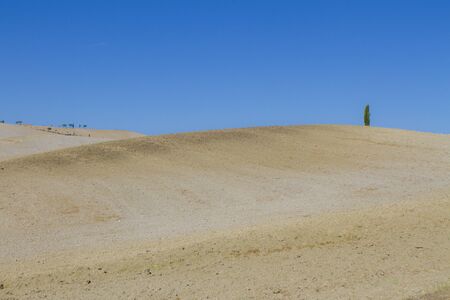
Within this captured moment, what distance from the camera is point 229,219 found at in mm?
13789

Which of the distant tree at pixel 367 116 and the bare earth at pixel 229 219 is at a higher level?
the distant tree at pixel 367 116

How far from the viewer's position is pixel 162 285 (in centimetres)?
818

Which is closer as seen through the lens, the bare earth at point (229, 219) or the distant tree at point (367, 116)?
the bare earth at point (229, 219)

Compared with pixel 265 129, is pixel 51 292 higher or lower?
lower

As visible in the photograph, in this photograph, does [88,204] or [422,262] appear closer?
[422,262]

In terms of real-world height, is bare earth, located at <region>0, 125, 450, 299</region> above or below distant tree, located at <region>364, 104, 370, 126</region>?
below

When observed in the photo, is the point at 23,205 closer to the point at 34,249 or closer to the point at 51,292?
the point at 34,249

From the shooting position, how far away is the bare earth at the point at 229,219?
827 cm

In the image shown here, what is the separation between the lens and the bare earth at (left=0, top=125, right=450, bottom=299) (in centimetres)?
827

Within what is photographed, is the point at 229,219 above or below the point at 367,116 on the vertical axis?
below

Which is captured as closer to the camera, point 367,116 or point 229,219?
point 229,219

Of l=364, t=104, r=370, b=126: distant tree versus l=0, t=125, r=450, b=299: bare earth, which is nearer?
l=0, t=125, r=450, b=299: bare earth

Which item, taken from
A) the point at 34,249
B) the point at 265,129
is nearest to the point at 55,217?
the point at 34,249

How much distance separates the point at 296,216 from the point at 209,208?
311 centimetres
